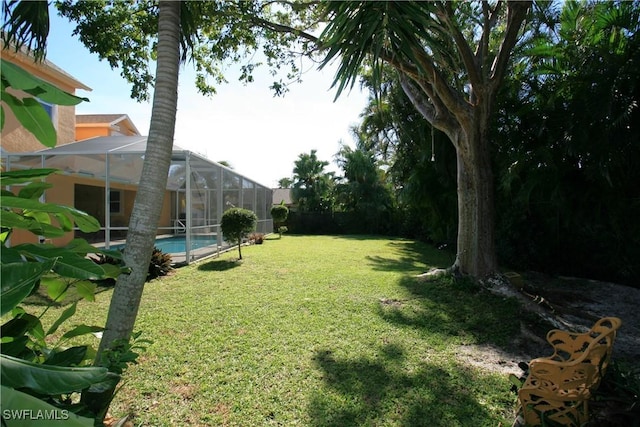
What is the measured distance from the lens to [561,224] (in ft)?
31.4

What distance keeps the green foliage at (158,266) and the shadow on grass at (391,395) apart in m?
5.78

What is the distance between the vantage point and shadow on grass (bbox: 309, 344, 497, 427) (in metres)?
2.81

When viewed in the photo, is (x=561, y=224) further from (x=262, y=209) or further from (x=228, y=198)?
(x=262, y=209)

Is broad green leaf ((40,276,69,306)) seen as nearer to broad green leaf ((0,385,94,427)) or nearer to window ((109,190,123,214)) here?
broad green leaf ((0,385,94,427))

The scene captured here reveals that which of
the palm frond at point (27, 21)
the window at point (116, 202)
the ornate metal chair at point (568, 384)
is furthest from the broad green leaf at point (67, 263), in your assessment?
the window at point (116, 202)

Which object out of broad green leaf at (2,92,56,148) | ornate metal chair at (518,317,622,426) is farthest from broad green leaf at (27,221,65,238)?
ornate metal chair at (518,317,622,426)

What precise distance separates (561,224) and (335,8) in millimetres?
9672

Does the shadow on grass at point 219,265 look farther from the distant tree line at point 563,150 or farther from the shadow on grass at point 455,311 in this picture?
the distant tree line at point 563,150

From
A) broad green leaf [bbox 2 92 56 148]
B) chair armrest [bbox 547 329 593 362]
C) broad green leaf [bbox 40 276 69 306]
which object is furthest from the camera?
chair armrest [bbox 547 329 593 362]

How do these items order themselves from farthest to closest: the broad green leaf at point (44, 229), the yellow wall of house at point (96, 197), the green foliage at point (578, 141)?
the yellow wall of house at point (96, 197) < the green foliage at point (578, 141) < the broad green leaf at point (44, 229)

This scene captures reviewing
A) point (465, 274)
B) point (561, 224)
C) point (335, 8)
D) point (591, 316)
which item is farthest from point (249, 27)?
point (561, 224)

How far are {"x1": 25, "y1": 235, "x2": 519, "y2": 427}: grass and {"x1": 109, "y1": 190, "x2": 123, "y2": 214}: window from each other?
1260 centimetres

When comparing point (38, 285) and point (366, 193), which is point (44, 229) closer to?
point (38, 285)

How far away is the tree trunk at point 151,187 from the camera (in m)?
2.31
